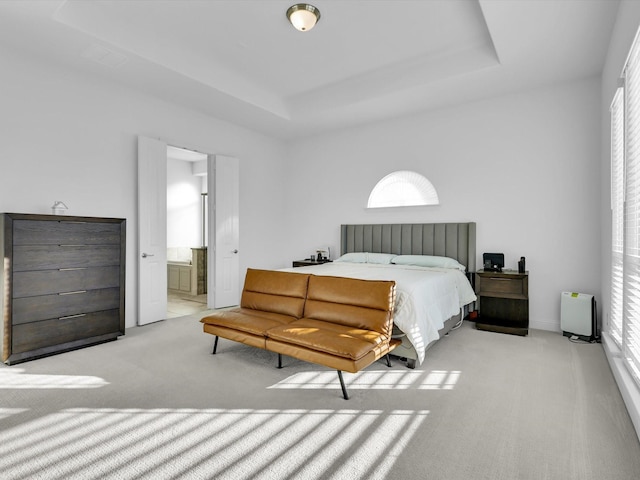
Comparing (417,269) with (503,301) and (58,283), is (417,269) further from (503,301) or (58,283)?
(58,283)

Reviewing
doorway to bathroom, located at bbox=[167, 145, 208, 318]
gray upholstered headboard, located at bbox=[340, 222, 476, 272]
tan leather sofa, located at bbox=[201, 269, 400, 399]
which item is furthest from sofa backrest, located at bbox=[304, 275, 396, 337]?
doorway to bathroom, located at bbox=[167, 145, 208, 318]

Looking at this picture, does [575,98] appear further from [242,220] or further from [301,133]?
[242,220]

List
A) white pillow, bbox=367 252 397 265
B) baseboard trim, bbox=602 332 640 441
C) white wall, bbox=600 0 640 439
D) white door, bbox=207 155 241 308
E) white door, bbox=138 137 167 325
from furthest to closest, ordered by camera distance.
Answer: white door, bbox=207 155 241 308, white pillow, bbox=367 252 397 265, white door, bbox=138 137 167 325, white wall, bbox=600 0 640 439, baseboard trim, bbox=602 332 640 441

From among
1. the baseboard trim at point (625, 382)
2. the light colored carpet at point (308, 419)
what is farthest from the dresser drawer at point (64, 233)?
the baseboard trim at point (625, 382)

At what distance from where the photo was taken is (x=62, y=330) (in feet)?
10.9

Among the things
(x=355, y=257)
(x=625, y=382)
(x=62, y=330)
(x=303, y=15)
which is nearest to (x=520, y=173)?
(x=355, y=257)

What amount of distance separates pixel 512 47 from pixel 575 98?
128 centimetres

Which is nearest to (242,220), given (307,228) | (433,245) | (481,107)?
(307,228)

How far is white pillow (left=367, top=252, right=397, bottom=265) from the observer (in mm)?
4850

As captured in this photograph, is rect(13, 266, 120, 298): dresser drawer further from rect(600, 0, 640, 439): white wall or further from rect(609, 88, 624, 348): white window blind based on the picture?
rect(609, 88, 624, 348): white window blind

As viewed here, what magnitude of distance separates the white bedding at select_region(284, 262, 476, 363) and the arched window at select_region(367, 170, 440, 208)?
3.95 feet

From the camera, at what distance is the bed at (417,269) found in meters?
2.98

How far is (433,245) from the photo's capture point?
16.0 ft

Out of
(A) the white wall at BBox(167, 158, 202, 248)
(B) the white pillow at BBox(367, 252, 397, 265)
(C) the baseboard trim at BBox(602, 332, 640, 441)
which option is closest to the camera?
(C) the baseboard trim at BBox(602, 332, 640, 441)
